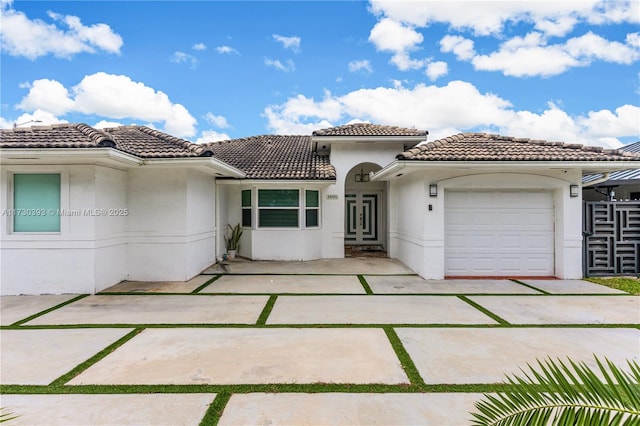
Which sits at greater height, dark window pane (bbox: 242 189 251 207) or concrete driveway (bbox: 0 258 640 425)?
dark window pane (bbox: 242 189 251 207)

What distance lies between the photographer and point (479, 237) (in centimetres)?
937

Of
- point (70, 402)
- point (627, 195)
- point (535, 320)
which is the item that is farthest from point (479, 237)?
point (627, 195)

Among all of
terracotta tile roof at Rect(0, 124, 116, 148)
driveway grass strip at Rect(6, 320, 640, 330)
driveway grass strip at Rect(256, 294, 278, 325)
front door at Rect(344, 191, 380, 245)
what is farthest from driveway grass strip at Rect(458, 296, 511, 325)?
front door at Rect(344, 191, 380, 245)

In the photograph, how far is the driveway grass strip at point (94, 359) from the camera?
12.3ft

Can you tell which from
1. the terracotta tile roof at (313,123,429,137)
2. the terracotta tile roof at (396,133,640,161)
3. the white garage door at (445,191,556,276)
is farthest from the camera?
the terracotta tile roof at (313,123,429,137)

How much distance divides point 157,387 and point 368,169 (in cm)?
1361

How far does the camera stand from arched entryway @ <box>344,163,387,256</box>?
15.9m

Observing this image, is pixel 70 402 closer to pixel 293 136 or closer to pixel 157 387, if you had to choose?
pixel 157 387

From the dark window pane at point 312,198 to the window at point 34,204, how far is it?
7.37 metres

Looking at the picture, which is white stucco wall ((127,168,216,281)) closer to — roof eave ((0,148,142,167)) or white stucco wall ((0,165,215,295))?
white stucco wall ((0,165,215,295))

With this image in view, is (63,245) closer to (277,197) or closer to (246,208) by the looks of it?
(246,208)

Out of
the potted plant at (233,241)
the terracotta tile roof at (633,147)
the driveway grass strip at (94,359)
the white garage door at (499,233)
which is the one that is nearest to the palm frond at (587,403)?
the driveway grass strip at (94,359)

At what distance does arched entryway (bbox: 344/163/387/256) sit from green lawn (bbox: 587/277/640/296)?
8278 millimetres

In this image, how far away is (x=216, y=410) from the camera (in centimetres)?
317
